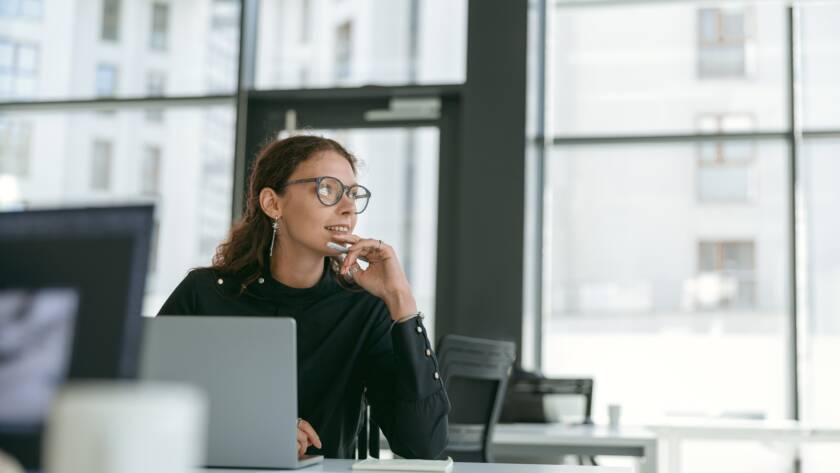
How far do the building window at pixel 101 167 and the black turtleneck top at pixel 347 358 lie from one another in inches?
144

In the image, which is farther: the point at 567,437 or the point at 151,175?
the point at 151,175

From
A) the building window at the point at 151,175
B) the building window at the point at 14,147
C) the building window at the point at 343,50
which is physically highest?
the building window at the point at 343,50

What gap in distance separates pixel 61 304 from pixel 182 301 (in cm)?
152

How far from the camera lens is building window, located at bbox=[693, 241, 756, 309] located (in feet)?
17.4

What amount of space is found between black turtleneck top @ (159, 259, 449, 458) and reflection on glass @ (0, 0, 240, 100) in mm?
3649

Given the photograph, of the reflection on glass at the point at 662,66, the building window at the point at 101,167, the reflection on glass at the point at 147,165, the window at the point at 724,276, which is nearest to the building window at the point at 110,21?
the reflection on glass at the point at 147,165

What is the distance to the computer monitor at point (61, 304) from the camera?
0.70m

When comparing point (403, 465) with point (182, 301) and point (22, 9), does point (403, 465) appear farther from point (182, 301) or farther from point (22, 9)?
point (22, 9)

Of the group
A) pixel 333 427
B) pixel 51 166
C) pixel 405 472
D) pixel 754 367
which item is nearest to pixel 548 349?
pixel 754 367

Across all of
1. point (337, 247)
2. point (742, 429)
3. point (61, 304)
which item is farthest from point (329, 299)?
point (742, 429)

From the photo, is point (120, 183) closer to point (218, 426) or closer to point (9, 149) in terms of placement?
point (9, 149)

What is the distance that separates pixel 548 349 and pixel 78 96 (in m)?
2.94

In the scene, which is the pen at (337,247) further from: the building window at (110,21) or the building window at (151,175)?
the building window at (110,21)

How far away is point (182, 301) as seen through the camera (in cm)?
226
